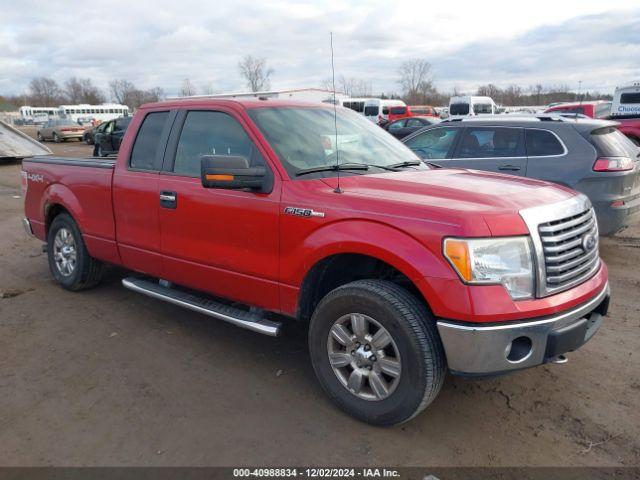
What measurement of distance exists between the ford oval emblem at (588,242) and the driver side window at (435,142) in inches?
169

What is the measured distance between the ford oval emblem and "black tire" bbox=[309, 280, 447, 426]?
105 cm

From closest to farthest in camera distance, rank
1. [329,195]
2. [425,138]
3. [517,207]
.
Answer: [517,207] → [329,195] → [425,138]

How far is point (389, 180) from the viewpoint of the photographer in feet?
11.3

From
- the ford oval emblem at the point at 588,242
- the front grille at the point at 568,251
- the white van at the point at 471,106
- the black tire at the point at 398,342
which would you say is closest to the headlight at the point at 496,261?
the front grille at the point at 568,251

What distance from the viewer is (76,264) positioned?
211 inches

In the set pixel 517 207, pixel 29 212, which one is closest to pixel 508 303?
pixel 517 207

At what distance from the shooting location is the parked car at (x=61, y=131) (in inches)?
1246

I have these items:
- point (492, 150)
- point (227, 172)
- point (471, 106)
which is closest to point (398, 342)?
point (227, 172)

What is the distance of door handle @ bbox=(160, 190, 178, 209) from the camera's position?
A: 407 cm

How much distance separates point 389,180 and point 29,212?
Answer: 14.6 feet

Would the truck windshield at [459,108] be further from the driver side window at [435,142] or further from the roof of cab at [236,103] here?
the roof of cab at [236,103]

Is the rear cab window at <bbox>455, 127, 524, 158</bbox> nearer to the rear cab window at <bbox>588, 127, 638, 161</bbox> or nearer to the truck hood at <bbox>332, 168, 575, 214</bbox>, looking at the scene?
the rear cab window at <bbox>588, 127, 638, 161</bbox>

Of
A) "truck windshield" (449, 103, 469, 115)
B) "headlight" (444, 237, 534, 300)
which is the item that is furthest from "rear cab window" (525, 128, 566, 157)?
"truck windshield" (449, 103, 469, 115)

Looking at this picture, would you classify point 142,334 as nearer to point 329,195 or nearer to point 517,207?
point 329,195
